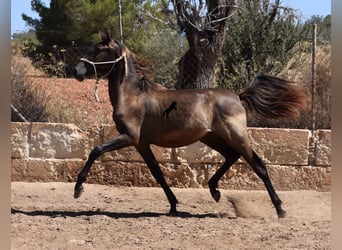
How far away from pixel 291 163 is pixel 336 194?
6573mm

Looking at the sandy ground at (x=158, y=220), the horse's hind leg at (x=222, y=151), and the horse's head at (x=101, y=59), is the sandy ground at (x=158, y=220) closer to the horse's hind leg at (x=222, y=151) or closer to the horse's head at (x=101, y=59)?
the horse's hind leg at (x=222, y=151)

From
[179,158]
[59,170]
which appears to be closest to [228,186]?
[179,158]

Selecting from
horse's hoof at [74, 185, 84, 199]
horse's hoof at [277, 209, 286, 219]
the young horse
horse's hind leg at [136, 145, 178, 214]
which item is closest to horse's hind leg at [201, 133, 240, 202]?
the young horse

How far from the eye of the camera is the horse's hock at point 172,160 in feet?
25.7

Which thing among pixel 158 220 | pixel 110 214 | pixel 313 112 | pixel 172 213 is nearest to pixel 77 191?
pixel 110 214

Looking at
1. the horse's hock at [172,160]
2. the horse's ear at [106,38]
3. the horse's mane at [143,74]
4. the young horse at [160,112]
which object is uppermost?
the horse's ear at [106,38]

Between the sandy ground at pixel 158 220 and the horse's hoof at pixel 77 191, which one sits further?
the horse's hoof at pixel 77 191

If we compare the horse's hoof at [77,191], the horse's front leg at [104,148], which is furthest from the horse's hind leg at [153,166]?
the horse's hoof at [77,191]

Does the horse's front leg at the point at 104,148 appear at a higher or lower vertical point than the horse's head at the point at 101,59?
lower

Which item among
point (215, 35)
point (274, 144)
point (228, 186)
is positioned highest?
point (215, 35)

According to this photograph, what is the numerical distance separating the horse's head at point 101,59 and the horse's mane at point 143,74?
18cm

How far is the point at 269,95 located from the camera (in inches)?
266

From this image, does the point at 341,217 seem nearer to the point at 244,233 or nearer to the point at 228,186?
the point at 244,233

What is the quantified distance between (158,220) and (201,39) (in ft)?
13.4
